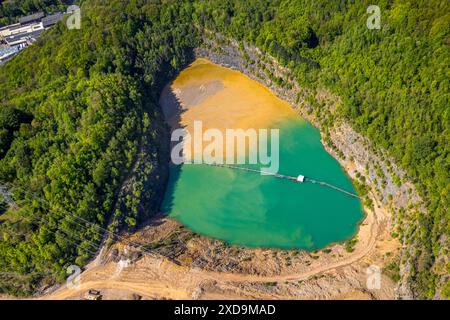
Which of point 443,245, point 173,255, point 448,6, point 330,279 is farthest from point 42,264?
point 448,6

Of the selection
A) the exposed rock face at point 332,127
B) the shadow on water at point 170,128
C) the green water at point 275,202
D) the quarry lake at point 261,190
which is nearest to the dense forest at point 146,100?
the exposed rock face at point 332,127

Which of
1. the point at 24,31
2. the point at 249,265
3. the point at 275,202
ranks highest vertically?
the point at 24,31

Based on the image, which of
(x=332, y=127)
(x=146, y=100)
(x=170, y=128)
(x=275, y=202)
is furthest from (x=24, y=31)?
(x=332, y=127)

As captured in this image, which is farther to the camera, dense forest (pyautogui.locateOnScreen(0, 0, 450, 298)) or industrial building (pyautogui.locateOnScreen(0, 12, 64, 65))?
industrial building (pyautogui.locateOnScreen(0, 12, 64, 65))

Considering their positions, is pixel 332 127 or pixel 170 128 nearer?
pixel 332 127

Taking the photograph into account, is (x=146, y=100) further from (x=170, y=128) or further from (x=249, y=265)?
(x=249, y=265)

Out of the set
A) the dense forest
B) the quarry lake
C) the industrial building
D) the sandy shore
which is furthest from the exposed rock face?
the industrial building

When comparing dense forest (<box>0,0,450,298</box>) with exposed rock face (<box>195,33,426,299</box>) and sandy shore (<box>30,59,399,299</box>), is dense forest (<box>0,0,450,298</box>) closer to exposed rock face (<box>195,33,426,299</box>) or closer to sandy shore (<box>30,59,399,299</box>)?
exposed rock face (<box>195,33,426,299</box>)
